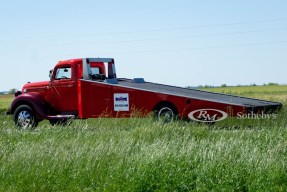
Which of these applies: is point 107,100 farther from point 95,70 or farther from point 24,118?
point 24,118

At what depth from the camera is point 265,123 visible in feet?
45.4

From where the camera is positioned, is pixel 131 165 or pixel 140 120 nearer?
pixel 131 165

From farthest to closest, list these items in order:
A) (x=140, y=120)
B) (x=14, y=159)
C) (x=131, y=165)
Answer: (x=140, y=120) → (x=14, y=159) → (x=131, y=165)

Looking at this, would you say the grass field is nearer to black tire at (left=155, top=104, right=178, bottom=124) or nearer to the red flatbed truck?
the red flatbed truck

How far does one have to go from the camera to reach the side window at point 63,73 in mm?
18766

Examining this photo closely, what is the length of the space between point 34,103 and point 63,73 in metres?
1.36

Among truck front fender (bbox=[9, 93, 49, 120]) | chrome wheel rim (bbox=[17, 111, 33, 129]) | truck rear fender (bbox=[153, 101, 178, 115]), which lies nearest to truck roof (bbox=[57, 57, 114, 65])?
truck front fender (bbox=[9, 93, 49, 120])

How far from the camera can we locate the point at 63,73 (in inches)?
744

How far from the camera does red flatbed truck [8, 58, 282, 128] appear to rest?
1571 cm

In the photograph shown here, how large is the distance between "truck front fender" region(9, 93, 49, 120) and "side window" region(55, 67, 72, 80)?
0.95m

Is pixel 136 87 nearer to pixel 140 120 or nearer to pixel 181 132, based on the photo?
pixel 140 120

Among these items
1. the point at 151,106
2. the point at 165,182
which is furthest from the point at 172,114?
the point at 165,182

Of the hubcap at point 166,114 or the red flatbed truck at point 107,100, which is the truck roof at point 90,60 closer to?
the red flatbed truck at point 107,100

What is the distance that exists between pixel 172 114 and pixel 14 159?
7783 millimetres
